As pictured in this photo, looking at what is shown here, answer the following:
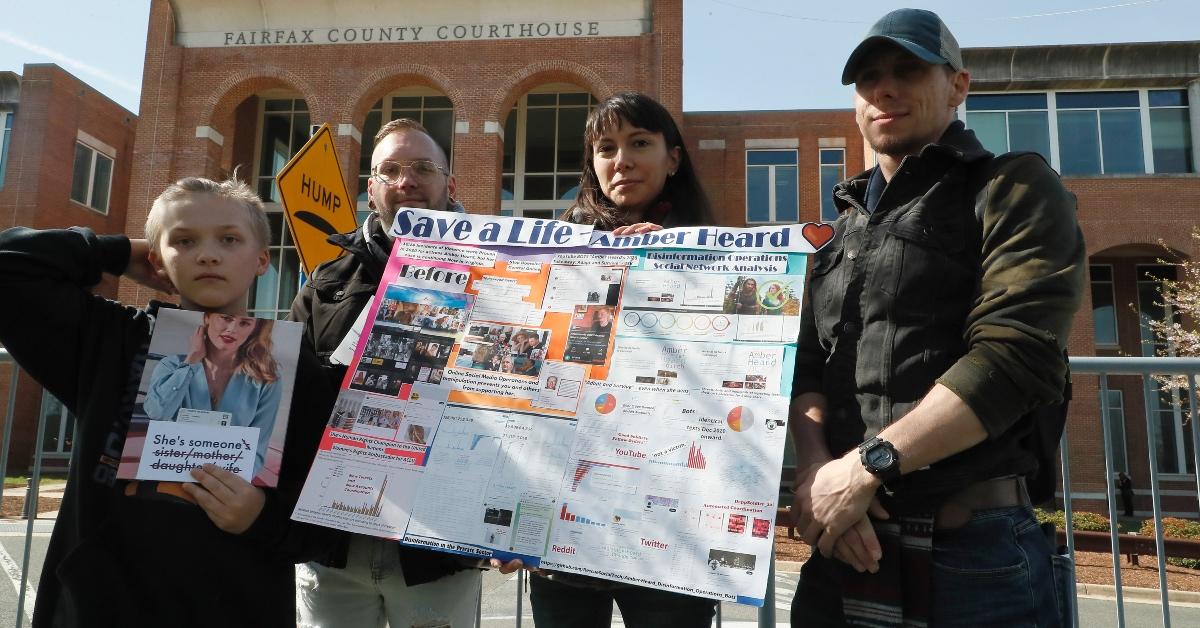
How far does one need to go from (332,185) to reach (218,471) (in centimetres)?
325

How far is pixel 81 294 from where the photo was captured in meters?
2.24

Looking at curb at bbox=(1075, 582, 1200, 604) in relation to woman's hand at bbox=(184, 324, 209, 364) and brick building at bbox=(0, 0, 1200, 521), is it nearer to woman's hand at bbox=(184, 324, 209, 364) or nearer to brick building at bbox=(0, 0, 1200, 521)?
woman's hand at bbox=(184, 324, 209, 364)

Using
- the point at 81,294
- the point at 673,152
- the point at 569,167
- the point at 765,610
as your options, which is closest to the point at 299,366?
the point at 81,294

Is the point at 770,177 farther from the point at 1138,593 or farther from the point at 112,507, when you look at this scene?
the point at 112,507

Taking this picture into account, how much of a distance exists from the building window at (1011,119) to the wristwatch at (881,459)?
2441cm

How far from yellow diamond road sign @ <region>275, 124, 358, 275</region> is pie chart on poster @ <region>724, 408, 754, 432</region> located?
310 centimetres

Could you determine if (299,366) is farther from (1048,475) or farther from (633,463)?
(1048,475)

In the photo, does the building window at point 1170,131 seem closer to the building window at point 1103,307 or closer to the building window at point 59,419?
the building window at point 1103,307

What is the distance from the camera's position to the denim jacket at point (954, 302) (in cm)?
175

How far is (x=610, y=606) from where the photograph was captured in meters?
2.35

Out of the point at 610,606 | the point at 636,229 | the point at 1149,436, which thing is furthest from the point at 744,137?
the point at 610,606

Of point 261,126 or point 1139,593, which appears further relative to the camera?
point 261,126

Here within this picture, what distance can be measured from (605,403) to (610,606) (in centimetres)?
71

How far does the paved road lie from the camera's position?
7.30 metres
